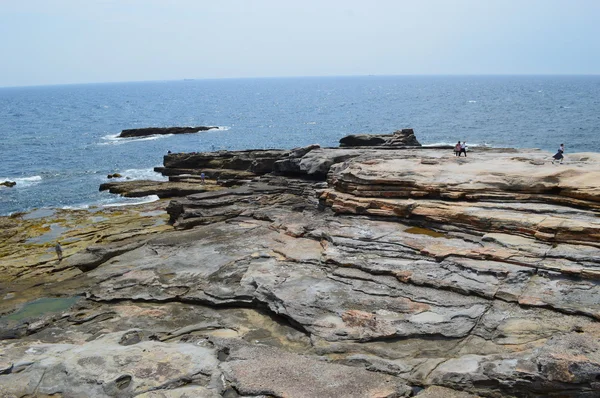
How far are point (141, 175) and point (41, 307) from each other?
45539 millimetres

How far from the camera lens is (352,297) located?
810 inches

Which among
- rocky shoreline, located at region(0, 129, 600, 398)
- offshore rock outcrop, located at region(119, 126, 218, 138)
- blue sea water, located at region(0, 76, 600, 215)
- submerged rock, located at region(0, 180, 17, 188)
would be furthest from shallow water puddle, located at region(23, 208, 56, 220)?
offshore rock outcrop, located at region(119, 126, 218, 138)

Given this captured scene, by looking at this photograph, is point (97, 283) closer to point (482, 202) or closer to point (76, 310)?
point (76, 310)

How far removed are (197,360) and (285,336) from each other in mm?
3861

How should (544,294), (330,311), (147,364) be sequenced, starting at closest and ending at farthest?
(147,364) < (544,294) < (330,311)

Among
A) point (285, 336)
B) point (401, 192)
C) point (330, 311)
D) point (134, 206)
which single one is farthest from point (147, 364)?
point (134, 206)

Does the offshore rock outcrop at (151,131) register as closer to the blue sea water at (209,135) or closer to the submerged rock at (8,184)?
the blue sea water at (209,135)

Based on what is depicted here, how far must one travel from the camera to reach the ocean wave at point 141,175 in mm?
66688

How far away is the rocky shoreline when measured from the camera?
15719 mm

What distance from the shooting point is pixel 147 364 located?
16.5 metres

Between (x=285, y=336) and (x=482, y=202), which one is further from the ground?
(x=482, y=202)

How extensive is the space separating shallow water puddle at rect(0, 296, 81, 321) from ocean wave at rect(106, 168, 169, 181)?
4045 cm

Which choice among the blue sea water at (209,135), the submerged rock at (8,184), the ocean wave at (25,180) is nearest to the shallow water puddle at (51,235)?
the blue sea water at (209,135)

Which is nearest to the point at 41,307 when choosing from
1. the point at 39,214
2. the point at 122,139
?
the point at 39,214
